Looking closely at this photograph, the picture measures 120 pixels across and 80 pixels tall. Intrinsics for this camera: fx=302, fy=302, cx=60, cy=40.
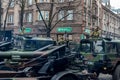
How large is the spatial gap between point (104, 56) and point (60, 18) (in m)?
29.9

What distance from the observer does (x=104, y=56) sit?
14.5 m

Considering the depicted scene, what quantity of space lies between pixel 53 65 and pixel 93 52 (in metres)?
5.79

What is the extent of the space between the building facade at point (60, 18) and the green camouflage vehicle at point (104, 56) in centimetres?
2550

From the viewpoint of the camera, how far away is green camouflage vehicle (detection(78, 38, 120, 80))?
14.5 m

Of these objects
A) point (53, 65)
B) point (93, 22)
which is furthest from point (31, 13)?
point (53, 65)

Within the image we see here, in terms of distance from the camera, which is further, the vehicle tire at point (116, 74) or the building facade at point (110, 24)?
the building facade at point (110, 24)

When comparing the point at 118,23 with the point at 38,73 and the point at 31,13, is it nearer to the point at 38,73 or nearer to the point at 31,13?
the point at 31,13

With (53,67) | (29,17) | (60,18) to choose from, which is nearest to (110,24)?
(29,17)

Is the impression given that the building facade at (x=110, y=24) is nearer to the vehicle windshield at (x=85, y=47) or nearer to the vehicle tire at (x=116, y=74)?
the vehicle windshield at (x=85, y=47)

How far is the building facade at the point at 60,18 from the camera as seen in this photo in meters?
43.3

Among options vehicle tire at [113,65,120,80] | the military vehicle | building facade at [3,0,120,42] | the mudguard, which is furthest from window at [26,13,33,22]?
the mudguard

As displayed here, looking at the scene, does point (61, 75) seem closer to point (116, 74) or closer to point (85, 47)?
point (116, 74)

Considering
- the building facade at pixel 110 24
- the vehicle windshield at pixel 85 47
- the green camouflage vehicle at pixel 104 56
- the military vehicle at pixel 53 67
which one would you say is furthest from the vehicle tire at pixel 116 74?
the building facade at pixel 110 24

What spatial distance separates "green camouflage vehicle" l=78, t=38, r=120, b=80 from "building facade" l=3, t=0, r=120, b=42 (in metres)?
25.5
